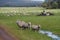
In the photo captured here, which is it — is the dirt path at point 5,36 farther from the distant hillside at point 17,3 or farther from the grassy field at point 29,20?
the distant hillside at point 17,3

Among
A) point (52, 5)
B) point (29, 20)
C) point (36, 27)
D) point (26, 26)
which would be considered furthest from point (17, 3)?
point (52, 5)

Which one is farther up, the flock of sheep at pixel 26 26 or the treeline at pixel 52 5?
the treeline at pixel 52 5

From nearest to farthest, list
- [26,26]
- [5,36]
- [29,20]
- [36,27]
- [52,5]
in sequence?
[5,36] < [36,27] < [26,26] < [29,20] < [52,5]

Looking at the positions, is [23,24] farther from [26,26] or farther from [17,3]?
[17,3]

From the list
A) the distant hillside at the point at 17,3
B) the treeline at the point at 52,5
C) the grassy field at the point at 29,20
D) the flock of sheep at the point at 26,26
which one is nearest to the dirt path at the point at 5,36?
the grassy field at the point at 29,20

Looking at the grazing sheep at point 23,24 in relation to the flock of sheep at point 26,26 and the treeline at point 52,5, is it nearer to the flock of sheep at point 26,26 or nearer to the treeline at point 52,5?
the flock of sheep at point 26,26

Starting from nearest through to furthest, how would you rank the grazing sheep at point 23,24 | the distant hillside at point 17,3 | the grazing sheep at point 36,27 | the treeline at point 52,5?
the grazing sheep at point 36,27 → the grazing sheep at point 23,24 → the distant hillside at point 17,3 → the treeline at point 52,5

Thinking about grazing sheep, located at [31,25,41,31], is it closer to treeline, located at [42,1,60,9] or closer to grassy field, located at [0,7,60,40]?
grassy field, located at [0,7,60,40]

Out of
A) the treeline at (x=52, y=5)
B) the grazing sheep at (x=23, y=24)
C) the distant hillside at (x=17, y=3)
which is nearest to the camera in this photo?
the grazing sheep at (x=23, y=24)

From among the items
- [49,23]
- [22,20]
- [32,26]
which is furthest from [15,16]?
[49,23]

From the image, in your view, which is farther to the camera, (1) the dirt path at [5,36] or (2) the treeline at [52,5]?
(2) the treeline at [52,5]

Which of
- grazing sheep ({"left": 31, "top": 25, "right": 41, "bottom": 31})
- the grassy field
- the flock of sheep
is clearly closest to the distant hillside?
the grassy field

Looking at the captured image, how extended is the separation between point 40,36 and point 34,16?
140 centimetres

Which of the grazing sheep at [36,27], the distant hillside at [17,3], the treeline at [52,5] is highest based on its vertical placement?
the distant hillside at [17,3]
